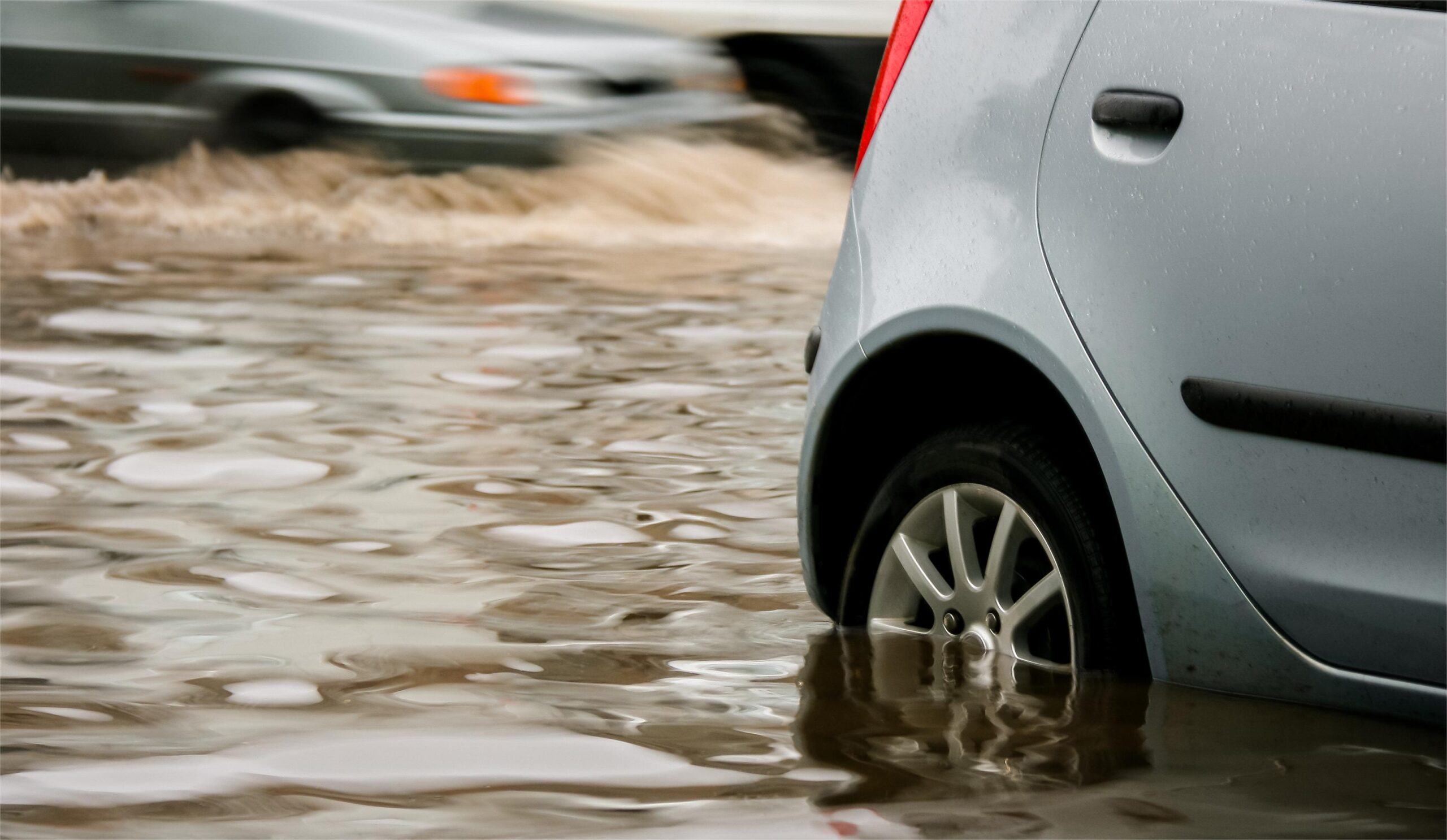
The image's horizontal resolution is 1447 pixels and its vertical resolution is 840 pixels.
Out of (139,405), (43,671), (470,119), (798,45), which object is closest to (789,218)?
(798,45)

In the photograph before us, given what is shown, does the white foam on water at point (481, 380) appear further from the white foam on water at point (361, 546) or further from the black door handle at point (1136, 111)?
the black door handle at point (1136, 111)

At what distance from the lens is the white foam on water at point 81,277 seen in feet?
30.3

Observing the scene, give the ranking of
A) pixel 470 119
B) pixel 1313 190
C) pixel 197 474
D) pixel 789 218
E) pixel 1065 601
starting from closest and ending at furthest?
pixel 1313 190
pixel 1065 601
pixel 197 474
pixel 470 119
pixel 789 218

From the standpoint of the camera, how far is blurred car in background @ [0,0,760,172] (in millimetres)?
11391

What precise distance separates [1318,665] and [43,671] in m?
2.29

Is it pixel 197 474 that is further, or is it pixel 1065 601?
pixel 197 474

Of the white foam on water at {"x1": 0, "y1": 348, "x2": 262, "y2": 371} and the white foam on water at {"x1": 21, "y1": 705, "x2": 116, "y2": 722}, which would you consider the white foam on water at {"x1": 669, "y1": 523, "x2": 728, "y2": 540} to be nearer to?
the white foam on water at {"x1": 21, "y1": 705, "x2": 116, "y2": 722}

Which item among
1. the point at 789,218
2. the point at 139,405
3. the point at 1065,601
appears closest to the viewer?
the point at 1065,601

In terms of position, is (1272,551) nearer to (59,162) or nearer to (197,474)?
(197,474)

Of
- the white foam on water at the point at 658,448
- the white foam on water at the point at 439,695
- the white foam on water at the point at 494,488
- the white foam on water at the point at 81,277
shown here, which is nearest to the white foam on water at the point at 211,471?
the white foam on water at the point at 494,488

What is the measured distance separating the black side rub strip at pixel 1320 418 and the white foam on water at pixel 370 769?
901 millimetres

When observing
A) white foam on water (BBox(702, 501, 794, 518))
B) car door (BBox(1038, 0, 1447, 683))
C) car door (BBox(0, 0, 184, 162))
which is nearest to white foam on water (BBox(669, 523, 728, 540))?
white foam on water (BBox(702, 501, 794, 518))

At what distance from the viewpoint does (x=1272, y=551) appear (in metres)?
2.71

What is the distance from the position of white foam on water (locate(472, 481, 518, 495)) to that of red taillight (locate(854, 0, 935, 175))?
2.03 m
